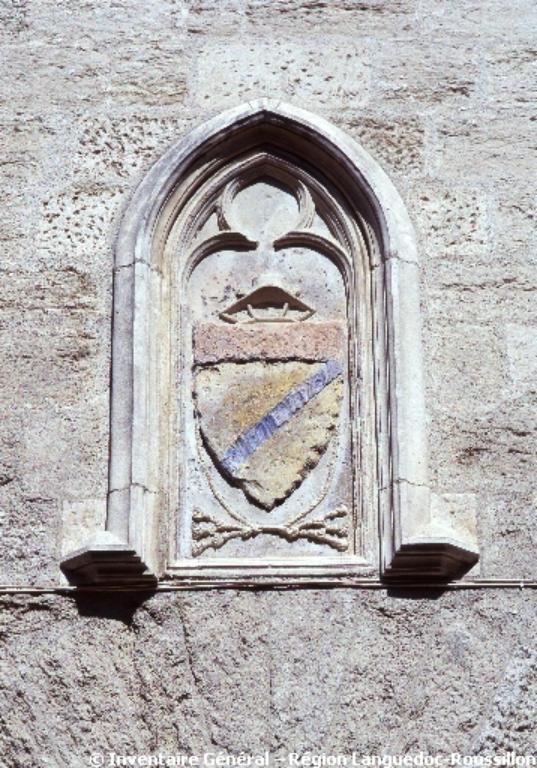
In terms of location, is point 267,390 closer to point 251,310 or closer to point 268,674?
point 251,310

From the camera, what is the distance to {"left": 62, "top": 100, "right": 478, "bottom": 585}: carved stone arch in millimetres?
5340

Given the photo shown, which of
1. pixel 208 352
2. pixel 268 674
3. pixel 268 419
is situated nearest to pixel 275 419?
pixel 268 419

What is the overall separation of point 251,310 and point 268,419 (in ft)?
1.39

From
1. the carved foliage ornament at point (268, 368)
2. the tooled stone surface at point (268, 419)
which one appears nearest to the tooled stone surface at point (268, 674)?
the carved foliage ornament at point (268, 368)

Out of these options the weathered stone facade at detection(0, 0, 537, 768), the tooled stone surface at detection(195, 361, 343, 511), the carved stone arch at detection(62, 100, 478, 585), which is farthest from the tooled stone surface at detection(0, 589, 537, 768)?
the tooled stone surface at detection(195, 361, 343, 511)

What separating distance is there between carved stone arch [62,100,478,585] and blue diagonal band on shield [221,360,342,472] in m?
0.10

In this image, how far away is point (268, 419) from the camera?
557 cm

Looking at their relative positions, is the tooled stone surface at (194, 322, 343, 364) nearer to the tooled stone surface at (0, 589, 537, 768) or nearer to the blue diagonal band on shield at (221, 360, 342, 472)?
the blue diagonal band on shield at (221, 360, 342, 472)

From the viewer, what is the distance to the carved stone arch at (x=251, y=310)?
534 cm

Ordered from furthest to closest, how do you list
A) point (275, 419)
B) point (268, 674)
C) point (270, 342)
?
point (270, 342) → point (275, 419) → point (268, 674)

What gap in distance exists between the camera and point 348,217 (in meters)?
5.90

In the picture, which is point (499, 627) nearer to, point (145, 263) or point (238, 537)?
point (238, 537)

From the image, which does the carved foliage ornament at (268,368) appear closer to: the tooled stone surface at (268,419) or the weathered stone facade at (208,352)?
the tooled stone surface at (268,419)

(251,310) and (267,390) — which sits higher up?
(251,310)
